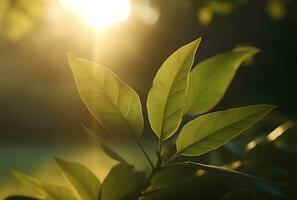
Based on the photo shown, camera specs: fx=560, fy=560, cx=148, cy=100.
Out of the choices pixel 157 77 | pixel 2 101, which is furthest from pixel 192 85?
pixel 2 101

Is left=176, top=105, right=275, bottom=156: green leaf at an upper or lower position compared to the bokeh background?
upper

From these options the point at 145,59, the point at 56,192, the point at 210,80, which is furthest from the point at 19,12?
the point at 145,59

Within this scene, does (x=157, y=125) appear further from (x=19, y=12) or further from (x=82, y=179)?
(x=19, y=12)

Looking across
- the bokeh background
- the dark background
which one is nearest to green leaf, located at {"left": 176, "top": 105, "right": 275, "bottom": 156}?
the bokeh background

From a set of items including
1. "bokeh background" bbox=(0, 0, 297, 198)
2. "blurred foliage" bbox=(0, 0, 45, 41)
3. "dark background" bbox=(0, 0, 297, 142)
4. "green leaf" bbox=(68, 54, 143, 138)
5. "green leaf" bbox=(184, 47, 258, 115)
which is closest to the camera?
"green leaf" bbox=(68, 54, 143, 138)

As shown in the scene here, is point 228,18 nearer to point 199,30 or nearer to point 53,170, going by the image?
point 199,30

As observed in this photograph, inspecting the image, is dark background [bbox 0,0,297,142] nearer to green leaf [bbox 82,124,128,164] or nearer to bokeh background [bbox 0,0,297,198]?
bokeh background [bbox 0,0,297,198]
